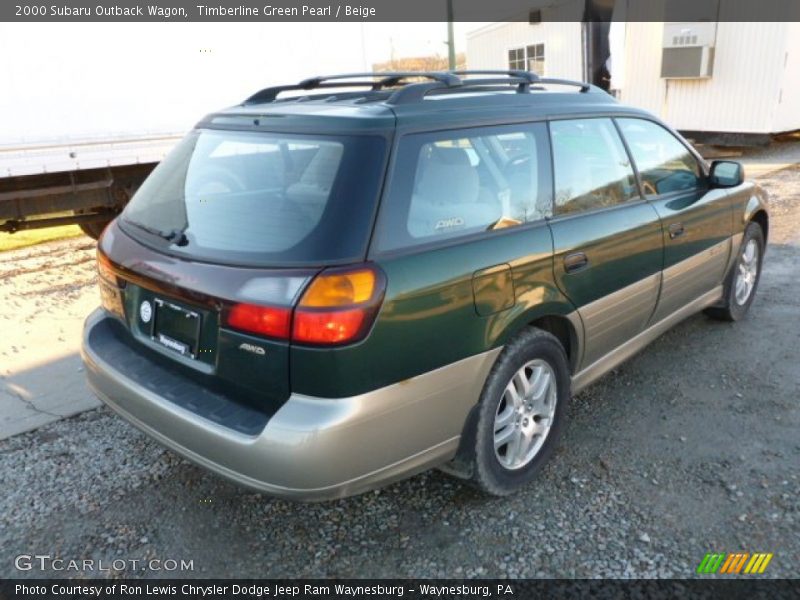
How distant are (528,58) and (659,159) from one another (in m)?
16.8

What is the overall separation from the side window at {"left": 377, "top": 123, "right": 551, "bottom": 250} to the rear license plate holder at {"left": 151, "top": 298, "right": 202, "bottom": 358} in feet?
2.55

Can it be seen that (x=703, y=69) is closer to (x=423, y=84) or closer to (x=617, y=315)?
(x=617, y=315)

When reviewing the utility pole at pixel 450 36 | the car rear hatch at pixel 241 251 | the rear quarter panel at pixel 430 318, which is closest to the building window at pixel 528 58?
the utility pole at pixel 450 36

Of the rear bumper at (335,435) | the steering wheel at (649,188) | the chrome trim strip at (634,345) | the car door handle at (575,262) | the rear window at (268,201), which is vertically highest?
the rear window at (268,201)

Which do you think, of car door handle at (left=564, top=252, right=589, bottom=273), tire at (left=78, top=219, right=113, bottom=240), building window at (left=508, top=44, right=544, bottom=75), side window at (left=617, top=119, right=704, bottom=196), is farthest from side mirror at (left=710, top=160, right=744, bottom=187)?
building window at (left=508, top=44, right=544, bottom=75)

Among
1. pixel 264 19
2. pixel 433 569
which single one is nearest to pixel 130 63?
pixel 264 19

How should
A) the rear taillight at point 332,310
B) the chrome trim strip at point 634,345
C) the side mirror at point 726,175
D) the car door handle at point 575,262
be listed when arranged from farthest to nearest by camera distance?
the side mirror at point 726,175 < the chrome trim strip at point 634,345 < the car door handle at point 575,262 < the rear taillight at point 332,310

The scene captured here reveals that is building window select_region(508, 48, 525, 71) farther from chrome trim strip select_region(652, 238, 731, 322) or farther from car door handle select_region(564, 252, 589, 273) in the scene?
car door handle select_region(564, 252, 589, 273)

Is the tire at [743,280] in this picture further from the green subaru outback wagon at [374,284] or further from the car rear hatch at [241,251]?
the car rear hatch at [241,251]

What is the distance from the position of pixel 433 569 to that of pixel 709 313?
10.6 ft

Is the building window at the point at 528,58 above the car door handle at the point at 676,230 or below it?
above

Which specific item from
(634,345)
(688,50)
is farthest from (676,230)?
(688,50)

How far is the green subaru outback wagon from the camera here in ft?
7.05

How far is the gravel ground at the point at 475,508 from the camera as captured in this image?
2.50m
